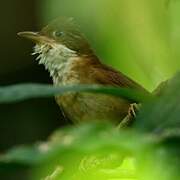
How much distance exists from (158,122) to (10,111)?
268 inches

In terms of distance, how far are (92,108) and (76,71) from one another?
1.31 ft

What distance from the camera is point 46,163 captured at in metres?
0.67

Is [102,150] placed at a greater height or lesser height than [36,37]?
lesser

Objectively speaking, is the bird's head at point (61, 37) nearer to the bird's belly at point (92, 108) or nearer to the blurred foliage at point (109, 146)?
the bird's belly at point (92, 108)

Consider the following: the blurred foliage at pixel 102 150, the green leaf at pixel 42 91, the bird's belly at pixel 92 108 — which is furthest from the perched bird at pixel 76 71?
the blurred foliage at pixel 102 150

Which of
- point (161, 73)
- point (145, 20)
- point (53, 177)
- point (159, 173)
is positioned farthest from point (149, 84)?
point (159, 173)

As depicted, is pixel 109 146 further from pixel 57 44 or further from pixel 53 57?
pixel 57 44

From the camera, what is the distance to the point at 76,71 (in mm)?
3910

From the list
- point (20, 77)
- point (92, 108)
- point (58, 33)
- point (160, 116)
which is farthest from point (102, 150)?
point (20, 77)

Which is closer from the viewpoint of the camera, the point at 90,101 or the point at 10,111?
the point at 90,101

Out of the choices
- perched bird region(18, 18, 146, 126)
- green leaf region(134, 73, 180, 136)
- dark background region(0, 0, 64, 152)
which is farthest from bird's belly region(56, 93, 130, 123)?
dark background region(0, 0, 64, 152)

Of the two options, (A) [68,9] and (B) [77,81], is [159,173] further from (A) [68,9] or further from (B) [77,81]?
(B) [77,81]

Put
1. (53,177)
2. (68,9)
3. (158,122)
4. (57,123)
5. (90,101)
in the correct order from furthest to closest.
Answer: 1. (57,123)
2. (90,101)
3. (68,9)
4. (53,177)
5. (158,122)

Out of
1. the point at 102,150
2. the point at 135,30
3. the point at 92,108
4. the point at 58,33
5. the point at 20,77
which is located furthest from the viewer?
the point at 20,77
